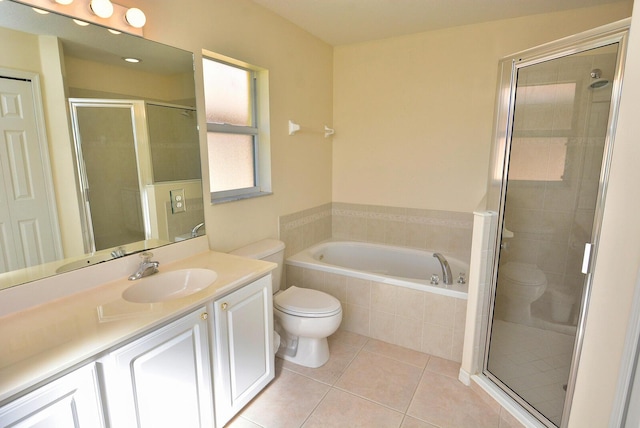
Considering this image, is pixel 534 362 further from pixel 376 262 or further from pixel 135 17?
pixel 135 17

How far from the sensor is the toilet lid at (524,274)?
83.4 inches

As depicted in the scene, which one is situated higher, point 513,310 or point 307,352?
point 513,310

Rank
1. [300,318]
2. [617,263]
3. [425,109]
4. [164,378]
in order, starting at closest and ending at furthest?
[617,263]
[164,378]
[300,318]
[425,109]

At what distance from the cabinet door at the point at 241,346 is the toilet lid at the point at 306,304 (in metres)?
0.28

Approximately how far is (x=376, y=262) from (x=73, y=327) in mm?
2601

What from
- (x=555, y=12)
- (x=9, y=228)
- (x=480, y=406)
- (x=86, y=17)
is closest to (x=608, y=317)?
(x=480, y=406)

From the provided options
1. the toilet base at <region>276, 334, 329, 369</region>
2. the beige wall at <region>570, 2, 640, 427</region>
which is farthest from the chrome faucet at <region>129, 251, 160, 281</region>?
the beige wall at <region>570, 2, 640, 427</region>

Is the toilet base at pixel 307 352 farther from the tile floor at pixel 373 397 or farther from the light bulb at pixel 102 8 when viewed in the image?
the light bulb at pixel 102 8

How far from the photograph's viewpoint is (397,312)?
98.7 inches

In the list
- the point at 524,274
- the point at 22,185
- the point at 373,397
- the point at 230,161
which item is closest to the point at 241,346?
the point at 373,397

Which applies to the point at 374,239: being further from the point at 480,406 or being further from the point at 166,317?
the point at 166,317

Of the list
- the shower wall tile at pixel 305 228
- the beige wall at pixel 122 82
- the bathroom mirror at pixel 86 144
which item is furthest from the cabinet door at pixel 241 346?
the beige wall at pixel 122 82

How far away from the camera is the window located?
2.29 meters

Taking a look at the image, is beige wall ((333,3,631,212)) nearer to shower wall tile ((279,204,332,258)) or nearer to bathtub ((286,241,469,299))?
shower wall tile ((279,204,332,258))
